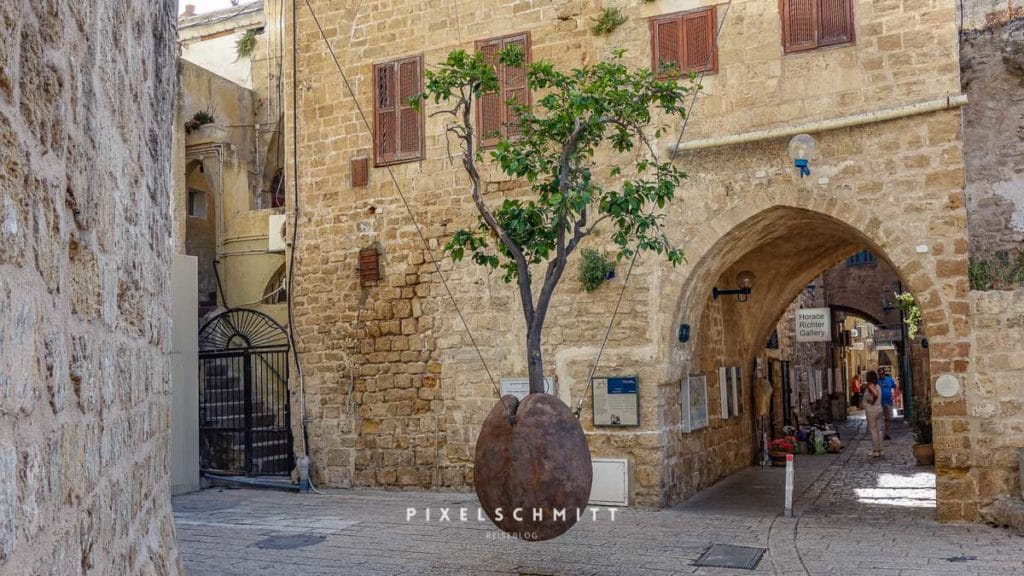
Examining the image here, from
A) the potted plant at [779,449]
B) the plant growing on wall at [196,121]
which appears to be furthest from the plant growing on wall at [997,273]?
the plant growing on wall at [196,121]

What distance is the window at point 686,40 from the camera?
10086mm

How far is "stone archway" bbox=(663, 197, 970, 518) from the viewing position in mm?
8766

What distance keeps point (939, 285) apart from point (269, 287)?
1108 centimetres

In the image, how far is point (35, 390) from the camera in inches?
65.8

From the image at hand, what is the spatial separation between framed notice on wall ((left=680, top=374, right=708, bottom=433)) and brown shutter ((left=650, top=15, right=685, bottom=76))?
363 centimetres

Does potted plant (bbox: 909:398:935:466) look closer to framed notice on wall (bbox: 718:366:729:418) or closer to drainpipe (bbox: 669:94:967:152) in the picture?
framed notice on wall (bbox: 718:366:729:418)

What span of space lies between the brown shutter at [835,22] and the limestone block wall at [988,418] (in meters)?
2.86

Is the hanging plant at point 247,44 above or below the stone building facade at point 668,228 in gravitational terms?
above

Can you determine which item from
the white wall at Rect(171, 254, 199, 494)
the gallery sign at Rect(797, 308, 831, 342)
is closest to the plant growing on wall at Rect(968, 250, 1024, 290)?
the gallery sign at Rect(797, 308, 831, 342)

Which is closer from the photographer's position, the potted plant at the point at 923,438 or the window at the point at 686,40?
the window at the point at 686,40

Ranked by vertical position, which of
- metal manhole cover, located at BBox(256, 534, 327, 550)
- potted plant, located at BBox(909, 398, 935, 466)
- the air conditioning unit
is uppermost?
the air conditioning unit

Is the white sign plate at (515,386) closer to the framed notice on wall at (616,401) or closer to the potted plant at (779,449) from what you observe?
the framed notice on wall at (616,401)

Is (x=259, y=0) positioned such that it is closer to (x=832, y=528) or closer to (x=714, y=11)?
(x=714, y=11)

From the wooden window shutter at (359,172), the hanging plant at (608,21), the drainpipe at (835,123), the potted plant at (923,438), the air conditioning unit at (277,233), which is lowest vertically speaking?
the potted plant at (923,438)
